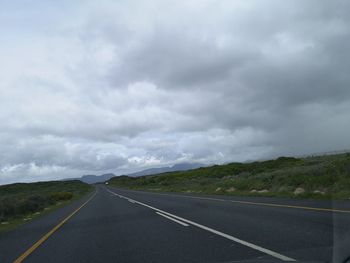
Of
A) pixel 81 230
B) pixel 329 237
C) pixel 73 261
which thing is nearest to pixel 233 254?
pixel 329 237

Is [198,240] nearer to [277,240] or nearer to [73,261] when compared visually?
[277,240]

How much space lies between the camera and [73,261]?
1020 cm

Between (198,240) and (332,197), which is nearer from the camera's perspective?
(198,240)

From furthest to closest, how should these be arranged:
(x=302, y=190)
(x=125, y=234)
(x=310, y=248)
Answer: (x=302, y=190) < (x=125, y=234) < (x=310, y=248)

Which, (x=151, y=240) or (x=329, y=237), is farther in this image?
(x=151, y=240)

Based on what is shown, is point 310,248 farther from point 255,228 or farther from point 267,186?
point 267,186

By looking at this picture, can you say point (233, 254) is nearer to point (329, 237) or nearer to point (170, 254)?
point (170, 254)

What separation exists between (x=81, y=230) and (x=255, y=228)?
667 centimetres

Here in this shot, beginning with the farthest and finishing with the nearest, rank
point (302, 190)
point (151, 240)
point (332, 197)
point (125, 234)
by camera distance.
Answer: point (302, 190), point (332, 197), point (125, 234), point (151, 240)

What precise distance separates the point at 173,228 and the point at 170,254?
508 cm

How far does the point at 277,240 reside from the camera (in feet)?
34.3

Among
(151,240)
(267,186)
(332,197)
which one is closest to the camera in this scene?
(151,240)

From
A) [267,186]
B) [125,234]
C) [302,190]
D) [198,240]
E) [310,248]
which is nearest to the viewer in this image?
[310,248]

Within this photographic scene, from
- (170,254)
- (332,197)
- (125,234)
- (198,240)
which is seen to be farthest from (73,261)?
(332,197)
